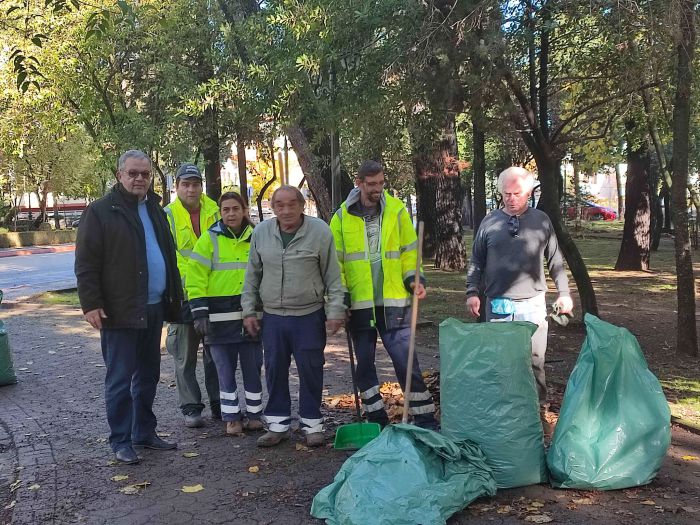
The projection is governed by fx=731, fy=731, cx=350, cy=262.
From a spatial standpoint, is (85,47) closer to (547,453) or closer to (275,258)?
(275,258)

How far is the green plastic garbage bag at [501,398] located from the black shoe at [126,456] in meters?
2.22

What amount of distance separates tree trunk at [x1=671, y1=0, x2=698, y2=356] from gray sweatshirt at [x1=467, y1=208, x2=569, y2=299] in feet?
10.1

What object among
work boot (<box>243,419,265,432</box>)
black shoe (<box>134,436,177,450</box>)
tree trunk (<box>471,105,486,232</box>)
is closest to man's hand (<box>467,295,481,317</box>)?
work boot (<box>243,419,265,432</box>)

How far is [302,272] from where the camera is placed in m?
4.96

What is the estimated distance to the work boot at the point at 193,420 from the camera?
5.70m

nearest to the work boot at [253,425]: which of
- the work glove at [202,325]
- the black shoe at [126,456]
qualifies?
the work glove at [202,325]

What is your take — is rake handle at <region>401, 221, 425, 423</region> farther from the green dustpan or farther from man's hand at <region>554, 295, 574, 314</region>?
man's hand at <region>554, 295, 574, 314</region>

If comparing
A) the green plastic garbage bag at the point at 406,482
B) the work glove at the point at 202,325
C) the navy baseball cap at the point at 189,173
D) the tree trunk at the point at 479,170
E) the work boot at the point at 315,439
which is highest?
the tree trunk at the point at 479,170

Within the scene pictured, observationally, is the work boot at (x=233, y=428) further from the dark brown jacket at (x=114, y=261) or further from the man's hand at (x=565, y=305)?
the man's hand at (x=565, y=305)

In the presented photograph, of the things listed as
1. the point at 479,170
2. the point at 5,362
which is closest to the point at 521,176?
the point at 5,362

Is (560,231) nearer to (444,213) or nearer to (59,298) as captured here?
(444,213)

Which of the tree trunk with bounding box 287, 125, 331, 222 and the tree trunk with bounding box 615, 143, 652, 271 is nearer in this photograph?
the tree trunk with bounding box 287, 125, 331, 222

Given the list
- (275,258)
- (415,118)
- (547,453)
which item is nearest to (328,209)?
(415,118)

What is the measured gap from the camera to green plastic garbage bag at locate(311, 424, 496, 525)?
3510mm
